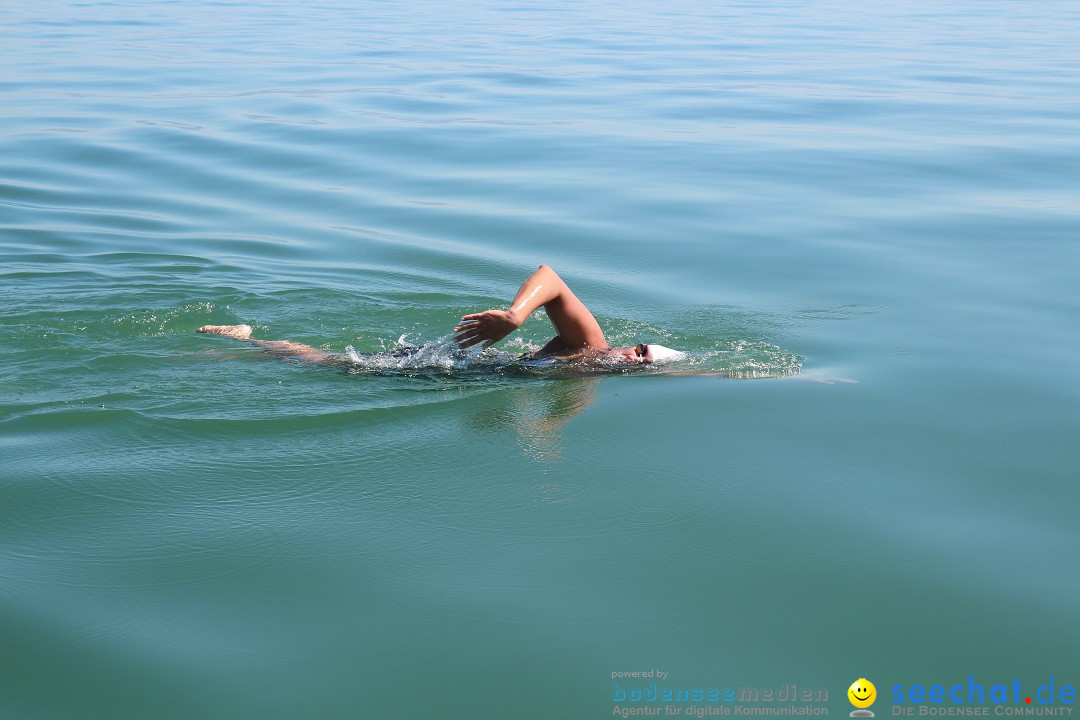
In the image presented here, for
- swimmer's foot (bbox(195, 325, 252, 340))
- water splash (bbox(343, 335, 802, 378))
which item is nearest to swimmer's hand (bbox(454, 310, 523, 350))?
water splash (bbox(343, 335, 802, 378))

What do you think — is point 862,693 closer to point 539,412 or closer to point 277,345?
point 539,412

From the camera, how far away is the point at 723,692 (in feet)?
13.2

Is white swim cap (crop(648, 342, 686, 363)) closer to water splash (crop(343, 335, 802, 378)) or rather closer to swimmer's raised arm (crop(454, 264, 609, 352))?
water splash (crop(343, 335, 802, 378))

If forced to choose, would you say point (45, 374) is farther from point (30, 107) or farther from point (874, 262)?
point (30, 107)

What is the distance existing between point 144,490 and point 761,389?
364 cm

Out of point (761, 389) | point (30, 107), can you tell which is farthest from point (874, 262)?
point (30, 107)

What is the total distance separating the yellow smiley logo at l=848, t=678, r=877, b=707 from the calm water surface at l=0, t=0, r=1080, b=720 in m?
0.07

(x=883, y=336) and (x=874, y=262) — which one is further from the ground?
(x=874, y=262)

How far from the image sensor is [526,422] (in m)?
6.42

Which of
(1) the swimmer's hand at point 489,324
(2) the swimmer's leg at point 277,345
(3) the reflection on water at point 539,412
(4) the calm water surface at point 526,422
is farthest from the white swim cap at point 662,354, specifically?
(2) the swimmer's leg at point 277,345

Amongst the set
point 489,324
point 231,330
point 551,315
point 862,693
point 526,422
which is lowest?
point 862,693

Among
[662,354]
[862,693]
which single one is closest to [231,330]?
[662,354]

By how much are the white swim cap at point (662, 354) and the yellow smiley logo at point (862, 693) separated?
3.54 m

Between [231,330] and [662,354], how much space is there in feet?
10.2
